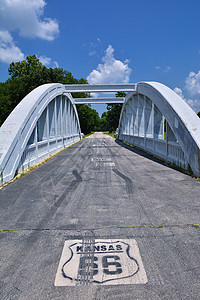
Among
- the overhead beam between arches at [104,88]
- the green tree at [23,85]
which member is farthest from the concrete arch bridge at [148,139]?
the green tree at [23,85]

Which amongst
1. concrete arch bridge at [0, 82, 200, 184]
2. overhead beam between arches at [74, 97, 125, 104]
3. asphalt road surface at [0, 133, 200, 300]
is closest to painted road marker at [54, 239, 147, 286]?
asphalt road surface at [0, 133, 200, 300]

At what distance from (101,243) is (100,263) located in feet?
1.43

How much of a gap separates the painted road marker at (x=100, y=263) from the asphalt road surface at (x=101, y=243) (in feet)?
0.03

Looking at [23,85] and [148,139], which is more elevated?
[23,85]

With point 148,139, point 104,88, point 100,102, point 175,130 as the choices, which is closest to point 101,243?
point 175,130

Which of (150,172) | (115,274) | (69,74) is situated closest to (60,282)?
(115,274)

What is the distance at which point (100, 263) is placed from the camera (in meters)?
2.55

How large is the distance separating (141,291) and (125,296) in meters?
0.18

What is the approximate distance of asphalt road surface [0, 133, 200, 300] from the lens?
217 centimetres

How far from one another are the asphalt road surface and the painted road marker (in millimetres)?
10

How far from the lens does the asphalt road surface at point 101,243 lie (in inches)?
85.4

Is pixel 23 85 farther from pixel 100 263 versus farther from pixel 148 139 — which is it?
pixel 100 263

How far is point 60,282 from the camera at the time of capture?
224cm

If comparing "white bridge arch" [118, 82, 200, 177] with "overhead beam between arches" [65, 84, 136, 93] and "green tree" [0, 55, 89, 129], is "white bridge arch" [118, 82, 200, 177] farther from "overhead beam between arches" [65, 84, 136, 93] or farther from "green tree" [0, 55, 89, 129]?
"green tree" [0, 55, 89, 129]
